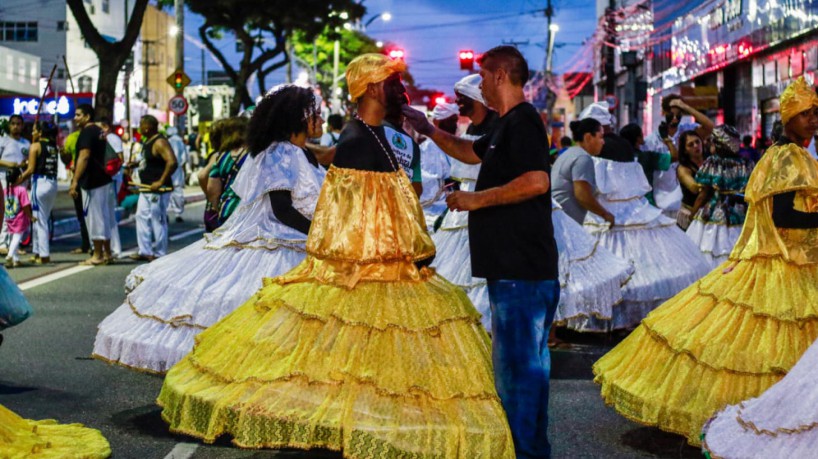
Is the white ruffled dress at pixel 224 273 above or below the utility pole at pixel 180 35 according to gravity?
below

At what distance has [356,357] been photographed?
5391 millimetres

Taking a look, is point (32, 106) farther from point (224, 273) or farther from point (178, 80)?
point (224, 273)

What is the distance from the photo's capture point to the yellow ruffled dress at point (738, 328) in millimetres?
6285

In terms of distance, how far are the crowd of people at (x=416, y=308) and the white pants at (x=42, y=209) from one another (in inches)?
330

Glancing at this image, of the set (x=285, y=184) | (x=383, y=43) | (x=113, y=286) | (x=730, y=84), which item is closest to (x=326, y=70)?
(x=383, y=43)

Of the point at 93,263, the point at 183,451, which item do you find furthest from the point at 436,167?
the point at 93,263

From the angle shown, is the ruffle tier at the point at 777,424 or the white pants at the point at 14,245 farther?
the white pants at the point at 14,245

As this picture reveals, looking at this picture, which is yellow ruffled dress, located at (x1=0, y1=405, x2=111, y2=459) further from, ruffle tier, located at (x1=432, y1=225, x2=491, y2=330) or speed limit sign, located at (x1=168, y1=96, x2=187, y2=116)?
speed limit sign, located at (x1=168, y1=96, x2=187, y2=116)

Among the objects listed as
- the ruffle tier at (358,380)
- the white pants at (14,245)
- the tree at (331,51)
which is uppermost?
the tree at (331,51)

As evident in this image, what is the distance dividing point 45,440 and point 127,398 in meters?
2.20

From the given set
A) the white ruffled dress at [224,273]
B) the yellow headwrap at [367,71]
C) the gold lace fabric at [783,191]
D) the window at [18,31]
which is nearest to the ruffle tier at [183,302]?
the white ruffled dress at [224,273]

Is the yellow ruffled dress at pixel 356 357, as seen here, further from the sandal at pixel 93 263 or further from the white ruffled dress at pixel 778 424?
the sandal at pixel 93 263

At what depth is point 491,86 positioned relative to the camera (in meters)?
5.55

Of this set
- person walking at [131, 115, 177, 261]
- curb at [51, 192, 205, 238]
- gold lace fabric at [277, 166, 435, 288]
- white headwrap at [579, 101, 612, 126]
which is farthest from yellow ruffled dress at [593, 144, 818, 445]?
curb at [51, 192, 205, 238]
